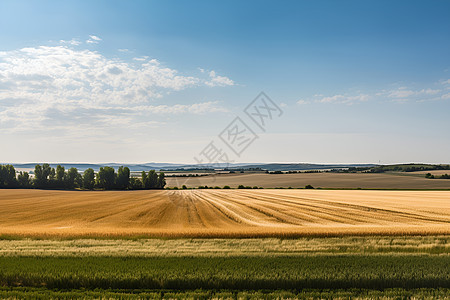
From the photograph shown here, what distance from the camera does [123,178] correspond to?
102 metres

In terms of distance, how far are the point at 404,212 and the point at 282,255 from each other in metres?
27.0

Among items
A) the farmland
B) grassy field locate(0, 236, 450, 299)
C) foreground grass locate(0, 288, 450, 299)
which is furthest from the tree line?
foreground grass locate(0, 288, 450, 299)

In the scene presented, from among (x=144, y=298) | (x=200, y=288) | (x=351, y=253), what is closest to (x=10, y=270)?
(x=144, y=298)

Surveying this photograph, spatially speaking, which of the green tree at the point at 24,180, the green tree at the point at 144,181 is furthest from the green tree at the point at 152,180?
the green tree at the point at 24,180

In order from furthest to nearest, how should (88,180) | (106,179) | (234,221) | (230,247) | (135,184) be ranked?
(135,184) < (88,180) < (106,179) < (234,221) < (230,247)

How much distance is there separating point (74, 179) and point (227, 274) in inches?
4057

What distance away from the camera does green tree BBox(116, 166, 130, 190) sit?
10125 centimetres

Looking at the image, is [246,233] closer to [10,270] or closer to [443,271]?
[443,271]

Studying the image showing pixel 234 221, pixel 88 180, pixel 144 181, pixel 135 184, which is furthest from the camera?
pixel 144 181

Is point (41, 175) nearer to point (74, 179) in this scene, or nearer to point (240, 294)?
point (74, 179)

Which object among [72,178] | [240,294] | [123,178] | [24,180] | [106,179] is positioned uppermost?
[24,180]

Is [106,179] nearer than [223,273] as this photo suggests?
No

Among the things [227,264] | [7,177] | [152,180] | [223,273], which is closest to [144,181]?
[152,180]

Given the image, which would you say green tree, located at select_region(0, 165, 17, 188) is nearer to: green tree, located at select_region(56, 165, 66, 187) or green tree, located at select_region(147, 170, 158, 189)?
green tree, located at select_region(56, 165, 66, 187)
